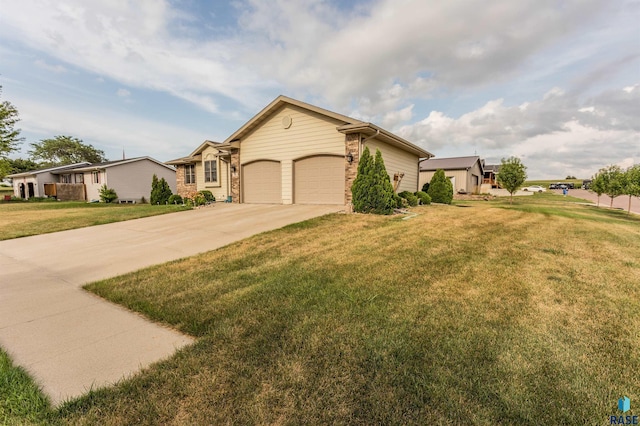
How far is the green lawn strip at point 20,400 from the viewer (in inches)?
67.8

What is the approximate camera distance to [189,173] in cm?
1962

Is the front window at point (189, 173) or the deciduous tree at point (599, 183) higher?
the front window at point (189, 173)

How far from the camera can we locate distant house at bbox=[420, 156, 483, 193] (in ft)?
94.4

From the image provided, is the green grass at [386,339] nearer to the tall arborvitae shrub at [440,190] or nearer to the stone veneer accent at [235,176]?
the stone veneer accent at [235,176]

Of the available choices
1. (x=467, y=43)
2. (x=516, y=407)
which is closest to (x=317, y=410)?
(x=516, y=407)

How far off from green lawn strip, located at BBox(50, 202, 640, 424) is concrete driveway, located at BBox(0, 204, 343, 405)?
278 millimetres

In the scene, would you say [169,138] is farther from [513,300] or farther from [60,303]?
[513,300]

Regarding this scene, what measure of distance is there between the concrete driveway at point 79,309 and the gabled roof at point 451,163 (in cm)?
2679

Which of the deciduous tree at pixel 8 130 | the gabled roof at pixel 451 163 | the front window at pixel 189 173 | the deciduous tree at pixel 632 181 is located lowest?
the deciduous tree at pixel 632 181

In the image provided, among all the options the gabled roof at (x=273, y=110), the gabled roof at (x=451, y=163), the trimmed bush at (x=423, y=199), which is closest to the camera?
the gabled roof at (x=273, y=110)

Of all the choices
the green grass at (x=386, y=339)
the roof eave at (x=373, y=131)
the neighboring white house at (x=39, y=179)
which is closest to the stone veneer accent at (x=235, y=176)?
the roof eave at (x=373, y=131)

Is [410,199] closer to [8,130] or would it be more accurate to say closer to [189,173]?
[189,173]

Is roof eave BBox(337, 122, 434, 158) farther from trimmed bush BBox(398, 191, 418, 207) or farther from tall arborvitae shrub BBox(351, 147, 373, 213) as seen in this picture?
trimmed bush BBox(398, 191, 418, 207)

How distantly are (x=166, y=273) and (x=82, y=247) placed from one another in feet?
13.6
